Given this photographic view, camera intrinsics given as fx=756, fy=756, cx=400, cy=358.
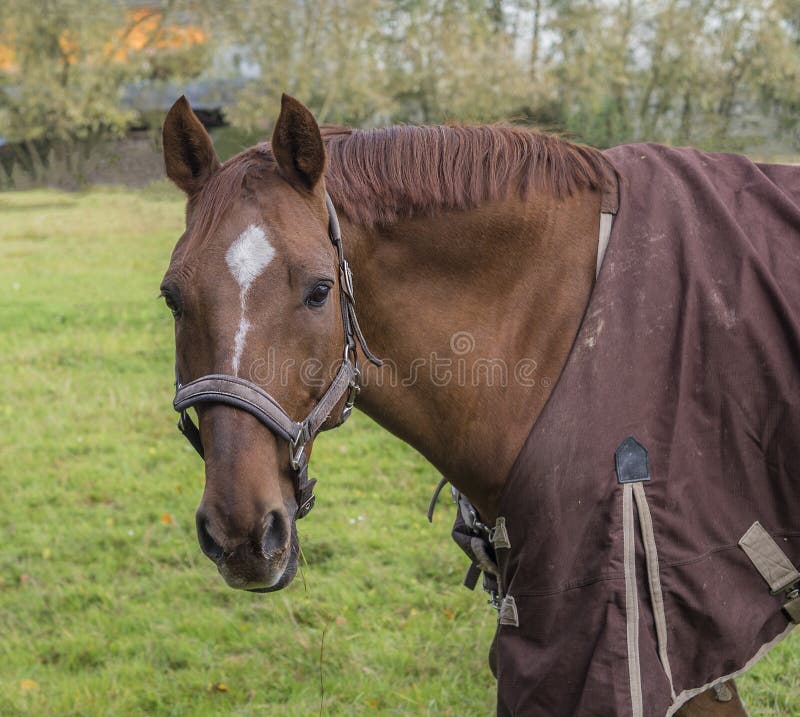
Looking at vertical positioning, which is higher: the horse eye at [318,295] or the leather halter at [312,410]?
the horse eye at [318,295]

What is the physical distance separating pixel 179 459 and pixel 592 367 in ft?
13.9

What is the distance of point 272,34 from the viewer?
48.3 ft

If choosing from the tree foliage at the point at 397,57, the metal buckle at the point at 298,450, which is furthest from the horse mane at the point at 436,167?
the tree foliage at the point at 397,57

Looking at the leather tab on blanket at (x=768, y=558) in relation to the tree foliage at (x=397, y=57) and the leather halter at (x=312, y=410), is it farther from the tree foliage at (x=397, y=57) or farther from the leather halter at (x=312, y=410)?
the tree foliage at (x=397, y=57)

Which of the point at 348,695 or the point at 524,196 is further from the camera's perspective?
the point at 348,695

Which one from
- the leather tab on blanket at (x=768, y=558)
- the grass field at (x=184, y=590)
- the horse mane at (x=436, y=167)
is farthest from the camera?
the grass field at (x=184, y=590)

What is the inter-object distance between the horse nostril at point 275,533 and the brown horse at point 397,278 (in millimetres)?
21

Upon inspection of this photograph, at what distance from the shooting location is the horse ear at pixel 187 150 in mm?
1972

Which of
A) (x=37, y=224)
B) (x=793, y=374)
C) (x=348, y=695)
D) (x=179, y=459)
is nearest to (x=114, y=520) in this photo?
(x=179, y=459)

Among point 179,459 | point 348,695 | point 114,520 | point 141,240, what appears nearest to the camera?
point 348,695

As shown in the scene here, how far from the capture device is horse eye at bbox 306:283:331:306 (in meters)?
1.83

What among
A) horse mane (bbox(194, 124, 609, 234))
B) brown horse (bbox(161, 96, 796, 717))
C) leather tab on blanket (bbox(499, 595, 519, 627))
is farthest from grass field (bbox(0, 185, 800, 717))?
horse mane (bbox(194, 124, 609, 234))

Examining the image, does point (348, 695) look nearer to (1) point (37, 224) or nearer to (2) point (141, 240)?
(2) point (141, 240)

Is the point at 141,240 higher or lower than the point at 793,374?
lower
